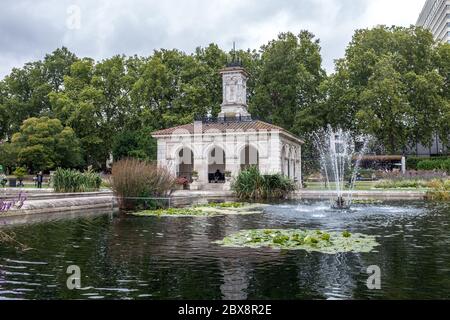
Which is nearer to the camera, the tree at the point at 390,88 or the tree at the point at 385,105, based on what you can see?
the tree at the point at 385,105

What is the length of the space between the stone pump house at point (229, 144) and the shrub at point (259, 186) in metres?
5.55

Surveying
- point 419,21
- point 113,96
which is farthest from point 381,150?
point 419,21

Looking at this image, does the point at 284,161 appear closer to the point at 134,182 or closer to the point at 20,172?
the point at 134,182

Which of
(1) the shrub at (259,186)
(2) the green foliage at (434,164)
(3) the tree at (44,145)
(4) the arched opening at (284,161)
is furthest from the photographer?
(2) the green foliage at (434,164)

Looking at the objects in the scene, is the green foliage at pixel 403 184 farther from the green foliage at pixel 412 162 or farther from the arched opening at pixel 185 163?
the arched opening at pixel 185 163

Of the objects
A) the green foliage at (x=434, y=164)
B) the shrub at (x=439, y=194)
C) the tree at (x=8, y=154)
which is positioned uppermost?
the tree at (x=8, y=154)

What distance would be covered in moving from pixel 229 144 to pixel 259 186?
393 inches

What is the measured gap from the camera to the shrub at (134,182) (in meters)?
18.6

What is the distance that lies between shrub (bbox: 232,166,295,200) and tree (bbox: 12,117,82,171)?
23.3 m

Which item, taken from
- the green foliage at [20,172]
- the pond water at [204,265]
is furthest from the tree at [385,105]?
the pond water at [204,265]

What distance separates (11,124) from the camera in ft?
183

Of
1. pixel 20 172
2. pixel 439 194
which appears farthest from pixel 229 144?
pixel 20 172

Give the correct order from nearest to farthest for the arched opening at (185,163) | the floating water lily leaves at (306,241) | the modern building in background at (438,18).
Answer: the floating water lily leaves at (306,241), the arched opening at (185,163), the modern building in background at (438,18)

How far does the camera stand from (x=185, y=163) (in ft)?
142
